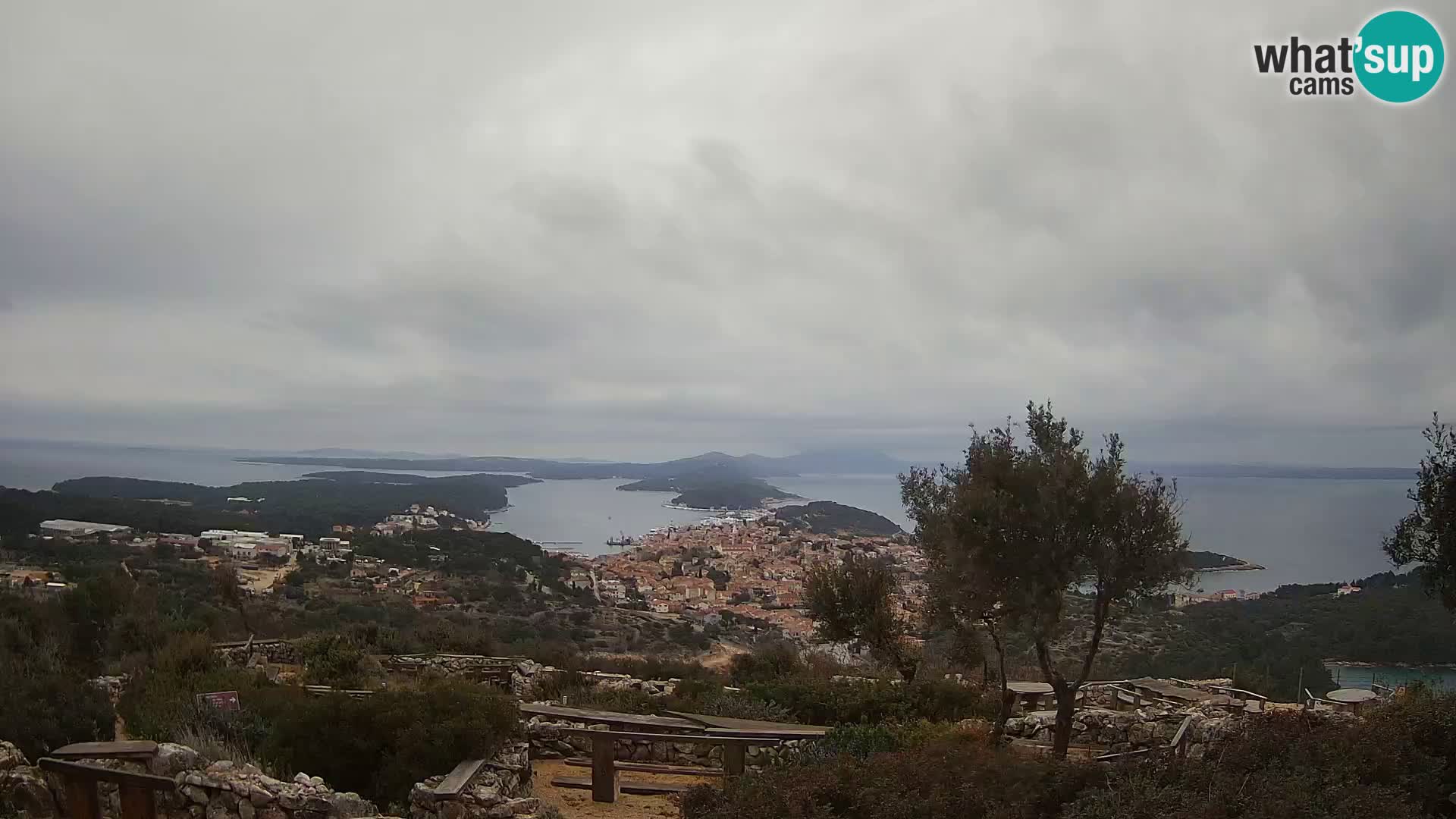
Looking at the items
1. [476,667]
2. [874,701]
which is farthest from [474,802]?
[476,667]

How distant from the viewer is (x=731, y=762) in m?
7.85

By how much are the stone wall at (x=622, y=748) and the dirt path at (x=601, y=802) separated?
10.9 inches

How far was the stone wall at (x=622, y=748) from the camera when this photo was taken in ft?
30.2

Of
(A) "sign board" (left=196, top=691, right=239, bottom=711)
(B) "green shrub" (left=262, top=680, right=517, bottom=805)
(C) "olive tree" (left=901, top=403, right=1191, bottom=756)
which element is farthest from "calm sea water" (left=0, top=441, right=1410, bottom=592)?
(A) "sign board" (left=196, top=691, right=239, bottom=711)

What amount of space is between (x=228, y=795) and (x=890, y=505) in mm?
63557

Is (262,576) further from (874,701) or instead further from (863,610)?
(874,701)

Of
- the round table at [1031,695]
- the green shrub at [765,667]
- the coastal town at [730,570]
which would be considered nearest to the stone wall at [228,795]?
the green shrub at [765,667]

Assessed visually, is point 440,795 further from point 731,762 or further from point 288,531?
point 288,531

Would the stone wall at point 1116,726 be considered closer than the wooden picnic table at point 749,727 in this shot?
No

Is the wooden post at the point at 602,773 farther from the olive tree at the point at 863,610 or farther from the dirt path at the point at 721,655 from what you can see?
the dirt path at the point at 721,655

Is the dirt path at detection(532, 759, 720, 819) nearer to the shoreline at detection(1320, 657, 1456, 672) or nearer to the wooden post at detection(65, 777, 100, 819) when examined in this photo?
the wooden post at detection(65, 777, 100, 819)

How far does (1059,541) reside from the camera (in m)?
7.81

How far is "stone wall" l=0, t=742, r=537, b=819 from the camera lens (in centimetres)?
632

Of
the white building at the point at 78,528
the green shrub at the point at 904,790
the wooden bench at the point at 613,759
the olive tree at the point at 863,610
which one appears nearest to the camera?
the green shrub at the point at 904,790
